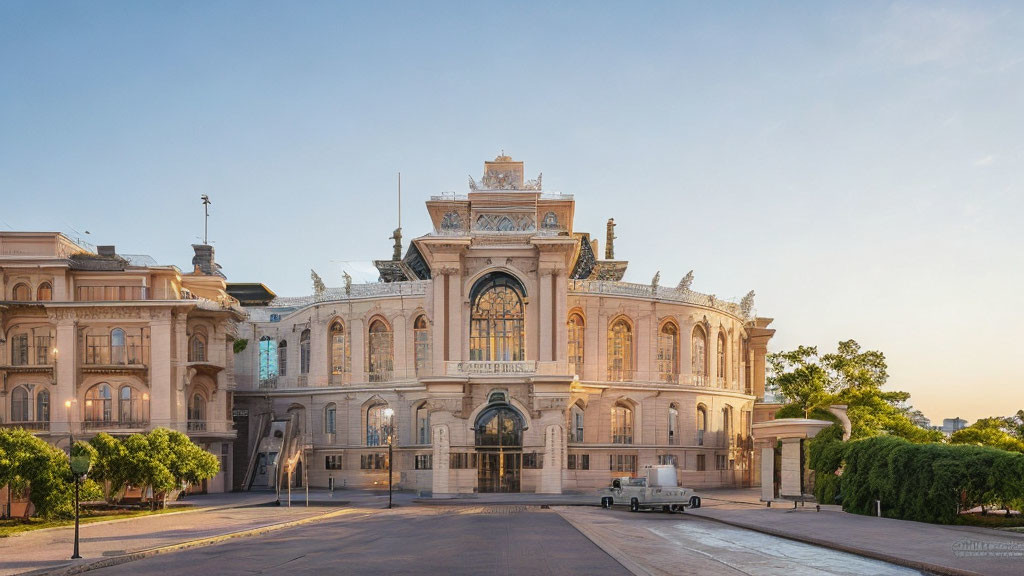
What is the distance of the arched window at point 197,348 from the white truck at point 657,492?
3235 cm

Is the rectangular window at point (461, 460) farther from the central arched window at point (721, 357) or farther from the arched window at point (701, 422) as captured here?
the central arched window at point (721, 357)

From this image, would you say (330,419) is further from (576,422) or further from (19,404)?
(19,404)

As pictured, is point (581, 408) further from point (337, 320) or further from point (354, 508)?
point (354, 508)

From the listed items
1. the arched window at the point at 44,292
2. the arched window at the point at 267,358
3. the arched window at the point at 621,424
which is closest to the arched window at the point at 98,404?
the arched window at the point at 44,292

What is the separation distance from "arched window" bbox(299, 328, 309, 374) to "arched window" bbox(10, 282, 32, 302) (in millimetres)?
20759

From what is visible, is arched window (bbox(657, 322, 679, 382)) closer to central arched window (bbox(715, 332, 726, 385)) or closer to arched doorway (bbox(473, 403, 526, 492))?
central arched window (bbox(715, 332, 726, 385))

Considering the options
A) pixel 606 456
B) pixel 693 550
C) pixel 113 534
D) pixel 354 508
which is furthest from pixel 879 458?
pixel 606 456

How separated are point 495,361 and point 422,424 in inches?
505

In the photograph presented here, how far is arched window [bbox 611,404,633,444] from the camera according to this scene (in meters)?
70.9

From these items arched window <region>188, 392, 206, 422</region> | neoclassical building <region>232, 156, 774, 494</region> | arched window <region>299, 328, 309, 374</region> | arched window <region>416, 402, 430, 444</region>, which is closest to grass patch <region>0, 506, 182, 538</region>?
arched window <region>188, 392, 206, 422</region>

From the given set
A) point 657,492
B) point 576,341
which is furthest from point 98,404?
point 657,492

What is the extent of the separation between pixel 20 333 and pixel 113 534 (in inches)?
1329

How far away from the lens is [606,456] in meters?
69.4

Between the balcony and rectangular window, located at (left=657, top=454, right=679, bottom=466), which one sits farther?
rectangular window, located at (left=657, top=454, right=679, bottom=466)
